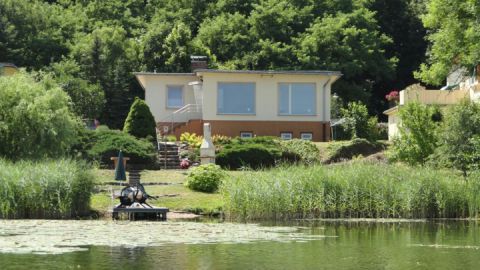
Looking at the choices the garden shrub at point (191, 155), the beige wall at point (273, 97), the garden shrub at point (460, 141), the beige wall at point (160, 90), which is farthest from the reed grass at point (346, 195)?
the beige wall at point (160, 90)

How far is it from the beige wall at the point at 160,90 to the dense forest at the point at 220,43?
7.07 m

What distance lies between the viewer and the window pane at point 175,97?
166ft

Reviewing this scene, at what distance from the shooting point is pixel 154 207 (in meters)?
27.8

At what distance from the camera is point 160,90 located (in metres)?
50.5

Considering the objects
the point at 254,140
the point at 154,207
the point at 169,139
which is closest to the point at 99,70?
the point at 169,139

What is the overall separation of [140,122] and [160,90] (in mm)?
8895

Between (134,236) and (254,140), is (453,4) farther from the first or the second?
(134,236)

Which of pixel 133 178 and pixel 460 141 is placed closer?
pixel 133 178

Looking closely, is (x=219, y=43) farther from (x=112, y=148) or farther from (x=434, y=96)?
(x=112, y=148)

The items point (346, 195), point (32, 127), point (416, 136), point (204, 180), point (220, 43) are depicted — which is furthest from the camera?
point (220, 43)

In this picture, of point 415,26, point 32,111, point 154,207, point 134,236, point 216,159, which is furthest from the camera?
point 415,26

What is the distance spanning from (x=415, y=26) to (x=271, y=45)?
13.7m

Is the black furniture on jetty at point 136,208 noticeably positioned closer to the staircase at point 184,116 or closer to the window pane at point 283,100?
the staircase at point 184,116

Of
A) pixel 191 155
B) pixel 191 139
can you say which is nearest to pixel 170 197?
pixel 191 155
